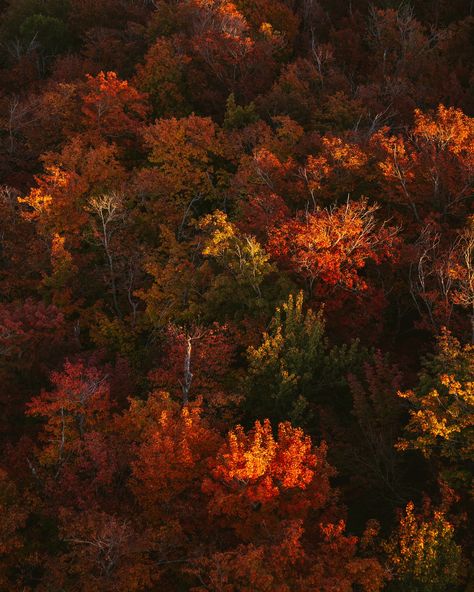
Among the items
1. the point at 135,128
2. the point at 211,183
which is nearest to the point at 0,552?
the point at 211,183

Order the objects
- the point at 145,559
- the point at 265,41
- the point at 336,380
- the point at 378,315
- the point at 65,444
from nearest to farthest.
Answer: the point at 145,559 → the point at 65,444 → the point at 336,380 → the point at 378,315 → the point at 265,41

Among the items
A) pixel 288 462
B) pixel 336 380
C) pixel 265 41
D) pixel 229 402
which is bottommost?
pixel 229 402

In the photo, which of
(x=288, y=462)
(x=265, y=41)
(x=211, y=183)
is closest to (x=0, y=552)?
(x=288, y=462)

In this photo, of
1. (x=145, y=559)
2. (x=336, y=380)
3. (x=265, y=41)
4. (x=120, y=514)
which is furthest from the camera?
(x=265, y=41)

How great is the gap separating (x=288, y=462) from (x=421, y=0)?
143 feet

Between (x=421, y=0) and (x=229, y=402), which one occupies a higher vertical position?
(x=421, y=0)

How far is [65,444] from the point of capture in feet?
67.3

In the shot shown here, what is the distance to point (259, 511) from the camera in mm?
17156

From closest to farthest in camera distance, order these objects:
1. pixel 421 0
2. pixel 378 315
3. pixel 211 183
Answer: pixel 378 315, pixel 211 183, pixel 421 0

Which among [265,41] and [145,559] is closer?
[145,559]

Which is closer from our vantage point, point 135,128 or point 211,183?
point 211,183

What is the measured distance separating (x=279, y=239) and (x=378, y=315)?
5182 millimetres

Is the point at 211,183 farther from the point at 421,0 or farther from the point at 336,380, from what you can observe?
the point at 421,0

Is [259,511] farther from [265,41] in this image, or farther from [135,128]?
[265,41]
